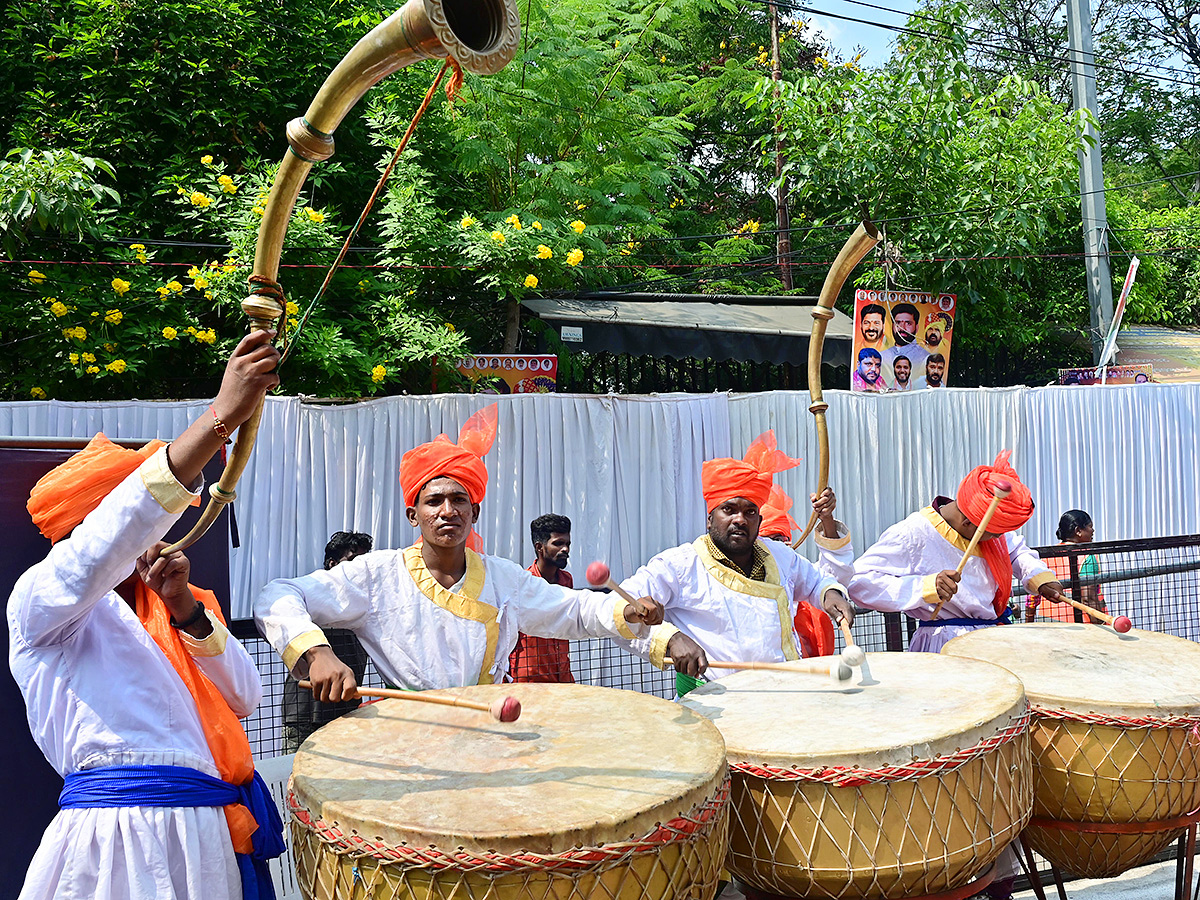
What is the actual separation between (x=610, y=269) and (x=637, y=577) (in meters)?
8.71

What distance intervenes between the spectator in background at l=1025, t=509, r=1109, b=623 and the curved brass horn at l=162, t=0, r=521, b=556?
4.12 metres

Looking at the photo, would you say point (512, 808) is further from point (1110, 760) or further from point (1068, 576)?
point (1068, 576)

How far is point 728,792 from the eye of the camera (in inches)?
103

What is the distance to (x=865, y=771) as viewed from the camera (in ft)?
8.96

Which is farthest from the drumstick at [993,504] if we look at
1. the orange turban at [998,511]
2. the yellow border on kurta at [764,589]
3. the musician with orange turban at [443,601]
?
the musician with orange turban at [443,601]

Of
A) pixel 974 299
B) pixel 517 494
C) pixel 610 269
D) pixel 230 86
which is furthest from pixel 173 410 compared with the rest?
pixel 974 299

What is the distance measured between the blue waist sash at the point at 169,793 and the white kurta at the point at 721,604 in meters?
1.81

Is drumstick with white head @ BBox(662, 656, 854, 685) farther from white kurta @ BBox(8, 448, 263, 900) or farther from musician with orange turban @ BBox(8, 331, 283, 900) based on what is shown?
white kurta @ BBox(8, 448, 263, 900)

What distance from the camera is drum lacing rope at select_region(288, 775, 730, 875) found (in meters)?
2.20

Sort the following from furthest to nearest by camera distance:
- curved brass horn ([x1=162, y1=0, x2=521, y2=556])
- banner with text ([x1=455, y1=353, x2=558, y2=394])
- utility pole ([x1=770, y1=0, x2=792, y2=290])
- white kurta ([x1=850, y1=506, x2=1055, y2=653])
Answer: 1. utility pole ([x1=770, y1=0, x2=792, y2=290])
2. banner with text ([x1=455, y1=353, x2=558, y2=394])
3. white kurta ([x1=850, y1=506, x2=1055, y2=653])
4. curved brass horn ([x1=162, y1=0, x2=521, y2=556])

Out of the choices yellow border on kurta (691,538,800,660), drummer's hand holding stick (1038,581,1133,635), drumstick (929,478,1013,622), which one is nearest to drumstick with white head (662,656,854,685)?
yellow border on kurta (691,538,800,660)

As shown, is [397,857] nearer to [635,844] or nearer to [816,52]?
[635,844]

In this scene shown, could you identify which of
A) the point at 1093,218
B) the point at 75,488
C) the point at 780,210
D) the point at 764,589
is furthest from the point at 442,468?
the point at 780,210

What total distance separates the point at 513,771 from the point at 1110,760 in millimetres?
2087
